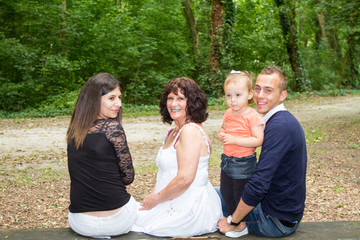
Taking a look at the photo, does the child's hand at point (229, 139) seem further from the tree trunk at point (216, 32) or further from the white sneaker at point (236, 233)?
the tree trunk at point (216, 32)

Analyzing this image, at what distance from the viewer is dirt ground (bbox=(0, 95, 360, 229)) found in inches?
216

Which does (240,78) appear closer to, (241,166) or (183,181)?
(241,166)

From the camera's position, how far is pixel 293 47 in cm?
2375

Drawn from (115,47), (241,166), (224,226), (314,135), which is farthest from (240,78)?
(115,47)

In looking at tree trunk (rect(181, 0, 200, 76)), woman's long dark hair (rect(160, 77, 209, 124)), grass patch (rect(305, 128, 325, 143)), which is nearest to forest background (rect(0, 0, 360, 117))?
tree trunk (rect(181, 0, 200, 76))

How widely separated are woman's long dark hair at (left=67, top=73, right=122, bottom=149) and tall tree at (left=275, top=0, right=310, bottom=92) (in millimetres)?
22522

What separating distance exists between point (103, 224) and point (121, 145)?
589mm

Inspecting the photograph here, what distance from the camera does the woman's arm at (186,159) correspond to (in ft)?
8.31

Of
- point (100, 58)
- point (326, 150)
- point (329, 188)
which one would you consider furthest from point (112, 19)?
point (329, 188)

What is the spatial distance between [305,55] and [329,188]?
21.0m

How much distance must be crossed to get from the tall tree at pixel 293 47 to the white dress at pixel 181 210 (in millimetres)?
22346

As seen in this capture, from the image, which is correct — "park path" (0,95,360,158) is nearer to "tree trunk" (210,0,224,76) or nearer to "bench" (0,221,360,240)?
"tree trunk" (210,0,224,76)

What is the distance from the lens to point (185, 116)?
2.82 m

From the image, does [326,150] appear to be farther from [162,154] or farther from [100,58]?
[100,58]
